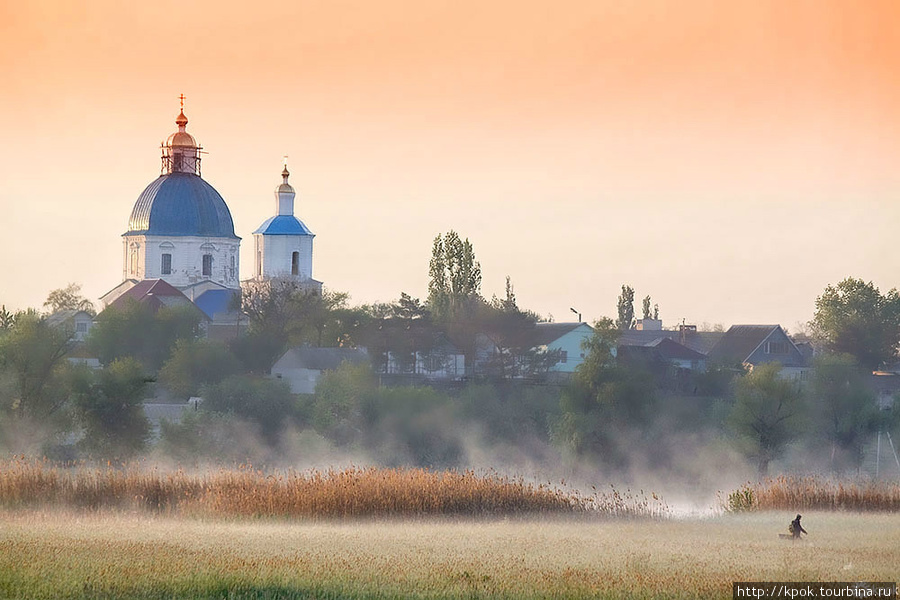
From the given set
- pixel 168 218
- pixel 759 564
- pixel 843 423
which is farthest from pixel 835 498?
pixel 168 218

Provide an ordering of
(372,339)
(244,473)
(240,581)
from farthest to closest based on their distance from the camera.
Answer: (372,339) < (244,473) < (240,581)

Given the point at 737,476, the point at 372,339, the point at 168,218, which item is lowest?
the point at 737,476

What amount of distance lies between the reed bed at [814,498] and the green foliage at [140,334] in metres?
40.6

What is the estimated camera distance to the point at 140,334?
6588cm

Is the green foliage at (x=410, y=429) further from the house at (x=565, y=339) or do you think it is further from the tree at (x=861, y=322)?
the tree at (x=861, y=322)

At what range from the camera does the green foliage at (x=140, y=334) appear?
63750 millimetres

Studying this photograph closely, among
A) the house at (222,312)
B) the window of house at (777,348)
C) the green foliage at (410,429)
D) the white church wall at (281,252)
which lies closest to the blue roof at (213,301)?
the house at (222,312)

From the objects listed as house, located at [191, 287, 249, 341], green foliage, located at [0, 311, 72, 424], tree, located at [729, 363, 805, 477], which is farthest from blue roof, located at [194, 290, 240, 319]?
tree, located at [729, 363, 805, 477]

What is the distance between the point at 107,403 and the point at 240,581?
31.3 metres

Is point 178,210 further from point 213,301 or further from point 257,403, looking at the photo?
point 257,403

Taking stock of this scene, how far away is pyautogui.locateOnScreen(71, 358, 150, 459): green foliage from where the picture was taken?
43375mm

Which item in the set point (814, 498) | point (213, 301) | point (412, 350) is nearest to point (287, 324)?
point (412, 350)

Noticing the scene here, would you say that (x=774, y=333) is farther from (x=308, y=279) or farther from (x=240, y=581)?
(x=240, y=581)

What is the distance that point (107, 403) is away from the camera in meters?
45.0
